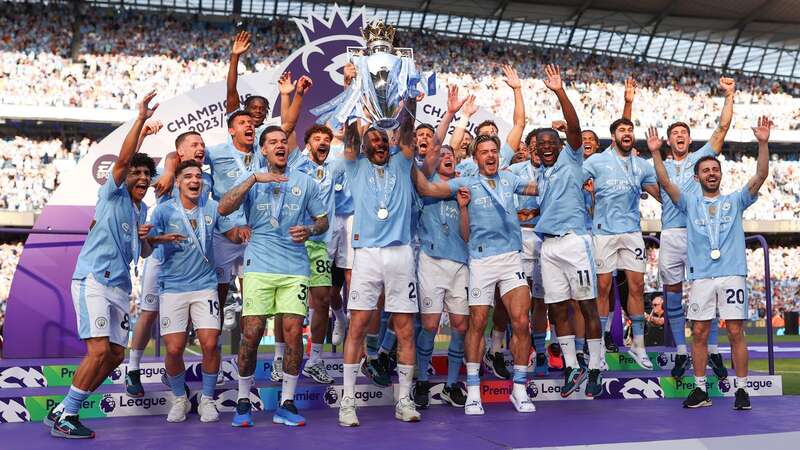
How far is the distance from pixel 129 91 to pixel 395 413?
25085mm

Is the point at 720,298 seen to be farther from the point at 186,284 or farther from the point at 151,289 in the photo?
the point at 151,289

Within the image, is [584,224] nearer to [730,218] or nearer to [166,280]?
[730,218]

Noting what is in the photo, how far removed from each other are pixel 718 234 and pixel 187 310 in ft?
13.9

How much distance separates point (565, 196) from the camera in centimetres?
720

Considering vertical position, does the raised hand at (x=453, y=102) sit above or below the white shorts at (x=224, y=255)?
above

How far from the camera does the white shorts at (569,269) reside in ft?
23.1

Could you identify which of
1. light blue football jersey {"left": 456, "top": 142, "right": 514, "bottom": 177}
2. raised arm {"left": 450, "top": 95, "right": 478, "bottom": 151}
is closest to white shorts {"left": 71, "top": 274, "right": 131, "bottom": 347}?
raised arm {"left": 450, "top": 95, "right": 478, "bottom": 151}

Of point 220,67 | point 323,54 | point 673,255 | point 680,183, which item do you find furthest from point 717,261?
point 220,67

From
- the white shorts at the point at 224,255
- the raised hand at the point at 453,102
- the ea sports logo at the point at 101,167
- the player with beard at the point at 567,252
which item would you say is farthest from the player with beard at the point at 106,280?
the ea sports logo at the point at 101,167

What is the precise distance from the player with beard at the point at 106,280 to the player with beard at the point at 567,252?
331cm

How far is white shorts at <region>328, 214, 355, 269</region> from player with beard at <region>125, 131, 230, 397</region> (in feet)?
4.31

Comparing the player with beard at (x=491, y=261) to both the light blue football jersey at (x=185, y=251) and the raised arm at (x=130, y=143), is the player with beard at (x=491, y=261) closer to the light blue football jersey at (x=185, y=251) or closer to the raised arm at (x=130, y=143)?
the light blue football jersey at (x=185, y=251)

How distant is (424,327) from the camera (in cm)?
671

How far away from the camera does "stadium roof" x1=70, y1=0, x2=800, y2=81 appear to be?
114 ft
